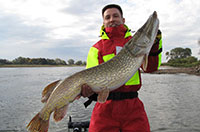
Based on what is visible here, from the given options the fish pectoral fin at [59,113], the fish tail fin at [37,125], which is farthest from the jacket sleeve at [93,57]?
the fish tail fin at [37,125]

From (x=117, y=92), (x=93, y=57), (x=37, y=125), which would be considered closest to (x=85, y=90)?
(x=117, y=92)

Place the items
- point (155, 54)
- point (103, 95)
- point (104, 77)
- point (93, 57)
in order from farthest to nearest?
point (93, 57) → point (155, 54) → point (104, 77) → point (103, 95)

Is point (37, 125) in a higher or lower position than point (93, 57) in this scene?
lower

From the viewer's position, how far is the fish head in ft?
8.12

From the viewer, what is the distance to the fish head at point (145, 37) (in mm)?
2475

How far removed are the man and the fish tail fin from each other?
2.36ft

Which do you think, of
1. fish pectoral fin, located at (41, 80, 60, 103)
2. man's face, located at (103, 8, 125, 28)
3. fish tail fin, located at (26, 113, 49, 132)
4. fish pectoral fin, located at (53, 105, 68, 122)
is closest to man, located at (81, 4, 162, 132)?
man's face, located at (103, 8, 125, 28)

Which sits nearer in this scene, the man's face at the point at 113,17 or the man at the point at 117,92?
the man at the point at 117,92

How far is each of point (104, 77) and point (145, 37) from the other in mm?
884

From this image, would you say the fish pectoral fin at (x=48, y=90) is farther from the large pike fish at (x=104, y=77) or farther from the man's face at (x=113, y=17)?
the man's face at (x=113, y=17)

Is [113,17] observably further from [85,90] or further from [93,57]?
[85,90]

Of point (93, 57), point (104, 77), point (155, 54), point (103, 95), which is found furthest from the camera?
point (93, 57)

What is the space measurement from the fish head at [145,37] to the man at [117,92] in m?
0.20

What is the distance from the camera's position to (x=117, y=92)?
262cm
